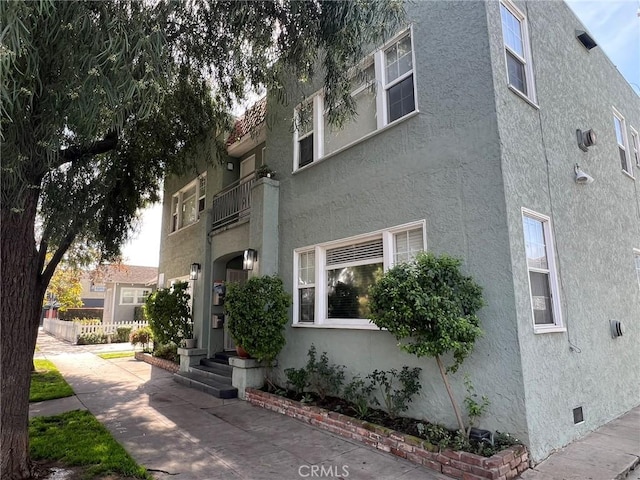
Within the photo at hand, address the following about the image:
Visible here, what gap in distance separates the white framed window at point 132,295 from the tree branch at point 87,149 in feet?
80.5

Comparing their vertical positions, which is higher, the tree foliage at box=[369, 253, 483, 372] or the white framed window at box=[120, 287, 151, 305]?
the white framed window at box=[120, 287, 151, 305]

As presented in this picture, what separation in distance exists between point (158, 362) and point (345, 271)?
861 centimetres

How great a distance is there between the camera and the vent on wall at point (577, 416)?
560cm

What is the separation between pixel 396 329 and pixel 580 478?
99.4 inches

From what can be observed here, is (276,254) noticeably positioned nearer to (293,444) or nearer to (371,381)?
(371,381)

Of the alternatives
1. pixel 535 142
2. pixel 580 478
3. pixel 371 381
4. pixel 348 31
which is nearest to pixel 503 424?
pixel 580 478

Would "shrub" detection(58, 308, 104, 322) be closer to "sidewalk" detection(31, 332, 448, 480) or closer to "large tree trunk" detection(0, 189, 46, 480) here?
"sidewalk" detection(31, 332, 448, 480)

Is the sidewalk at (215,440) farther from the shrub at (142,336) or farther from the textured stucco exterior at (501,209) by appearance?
the shrub at (142,336)

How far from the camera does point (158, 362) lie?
12992mm

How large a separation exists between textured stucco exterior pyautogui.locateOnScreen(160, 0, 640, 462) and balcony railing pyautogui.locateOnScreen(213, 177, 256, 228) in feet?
6.20

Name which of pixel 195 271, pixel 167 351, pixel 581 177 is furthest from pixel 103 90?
pixel 167 351

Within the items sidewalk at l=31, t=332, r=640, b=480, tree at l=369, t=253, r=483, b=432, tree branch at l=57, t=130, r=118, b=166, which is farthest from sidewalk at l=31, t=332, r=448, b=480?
tree branch at l=57, t=130, r=118, b=166

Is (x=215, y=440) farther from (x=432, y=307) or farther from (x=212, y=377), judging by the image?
(x=212, y=377)

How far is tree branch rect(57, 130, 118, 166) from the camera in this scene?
206 inches
